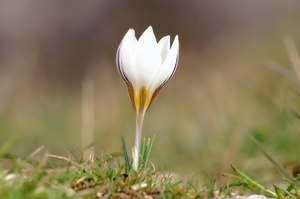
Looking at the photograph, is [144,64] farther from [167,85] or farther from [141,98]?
[167,85]

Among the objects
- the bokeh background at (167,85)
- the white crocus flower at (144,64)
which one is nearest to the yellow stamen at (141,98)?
the white crocus flower at (144,64)

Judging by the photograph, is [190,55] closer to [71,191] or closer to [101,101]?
[101,101]

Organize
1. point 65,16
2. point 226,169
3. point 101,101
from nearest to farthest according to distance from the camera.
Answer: point 226,169, point 101,101, point 65,16

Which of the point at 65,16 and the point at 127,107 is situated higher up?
the point at 65,16

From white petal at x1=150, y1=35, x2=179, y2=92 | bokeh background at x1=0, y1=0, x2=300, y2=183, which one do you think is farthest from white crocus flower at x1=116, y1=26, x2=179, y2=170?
bokeh background at x1=0, y1=0, x2=300, y2=183

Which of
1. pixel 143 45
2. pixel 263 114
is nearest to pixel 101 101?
pixel 263 114

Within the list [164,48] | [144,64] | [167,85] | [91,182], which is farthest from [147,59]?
[167,85]

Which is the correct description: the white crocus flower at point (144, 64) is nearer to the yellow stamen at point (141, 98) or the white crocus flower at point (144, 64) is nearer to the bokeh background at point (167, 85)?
the yellow stamen at point (141, 98)
